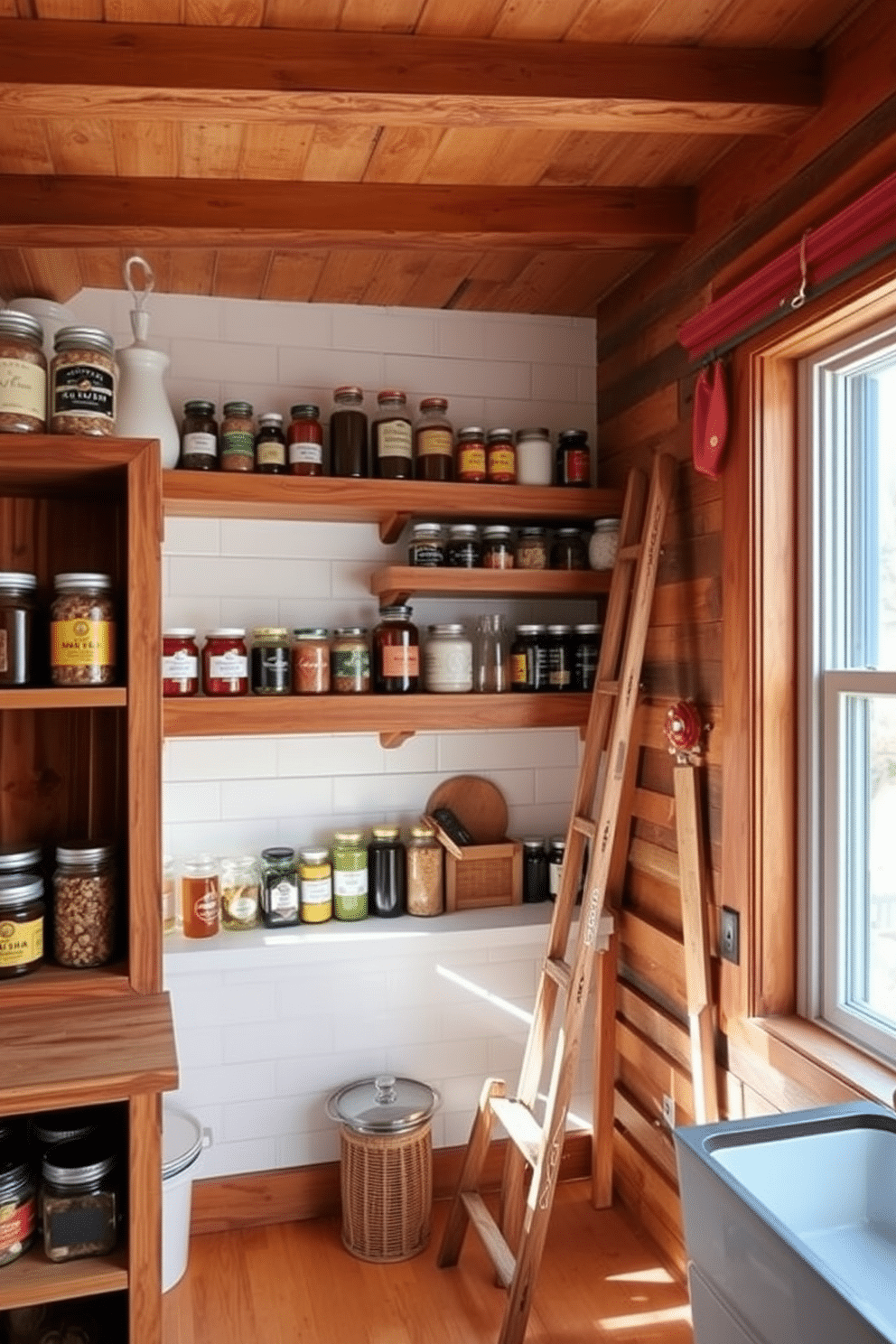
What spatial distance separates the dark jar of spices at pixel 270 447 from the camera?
2.30 m

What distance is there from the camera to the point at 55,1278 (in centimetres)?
151

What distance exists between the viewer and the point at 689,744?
206cm

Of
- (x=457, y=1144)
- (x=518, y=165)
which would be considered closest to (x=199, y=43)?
(x=518, y=165)

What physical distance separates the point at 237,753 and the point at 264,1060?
0.77m

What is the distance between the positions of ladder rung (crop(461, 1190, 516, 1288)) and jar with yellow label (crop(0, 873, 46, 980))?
1.15 meters

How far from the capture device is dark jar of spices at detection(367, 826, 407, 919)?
248 cm

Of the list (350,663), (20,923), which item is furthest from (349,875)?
(20,923)

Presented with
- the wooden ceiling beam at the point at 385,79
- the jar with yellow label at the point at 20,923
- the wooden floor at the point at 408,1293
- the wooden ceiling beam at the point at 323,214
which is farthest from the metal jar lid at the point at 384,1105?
the wooden ceiling beam at the point at 385,79

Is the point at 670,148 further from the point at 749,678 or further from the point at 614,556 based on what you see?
the point at 749,678

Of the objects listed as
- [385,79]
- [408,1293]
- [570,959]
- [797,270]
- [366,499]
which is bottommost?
[408,1293]

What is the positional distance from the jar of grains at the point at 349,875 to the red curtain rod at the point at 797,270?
4.55 ft

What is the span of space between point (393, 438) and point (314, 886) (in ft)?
3.65

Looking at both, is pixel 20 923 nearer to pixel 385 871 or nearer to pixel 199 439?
pixel 385 871

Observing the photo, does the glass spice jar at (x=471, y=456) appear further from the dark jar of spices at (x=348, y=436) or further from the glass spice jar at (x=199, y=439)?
the glass spice jar at (x=199, y=439)
